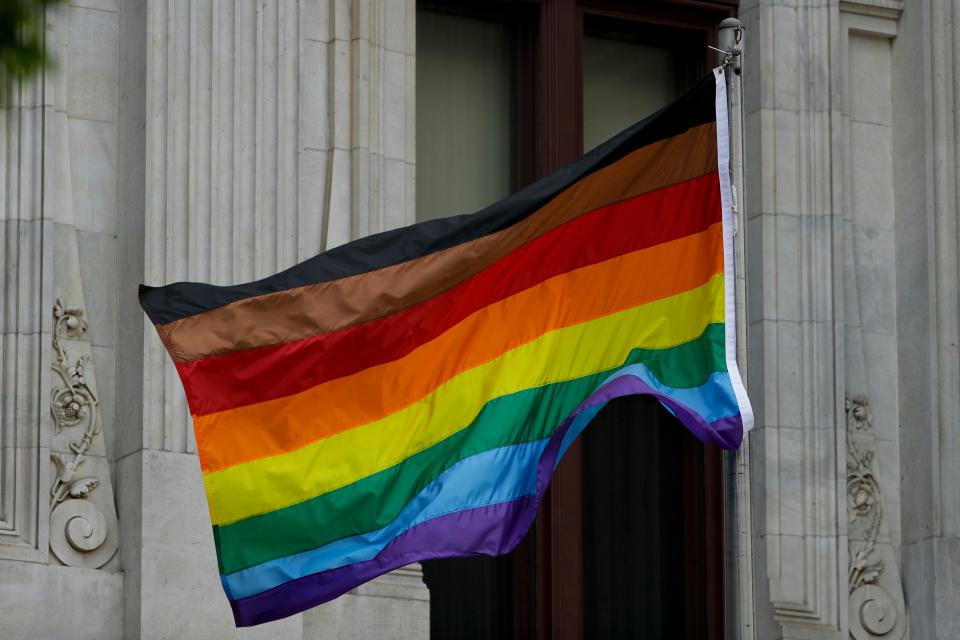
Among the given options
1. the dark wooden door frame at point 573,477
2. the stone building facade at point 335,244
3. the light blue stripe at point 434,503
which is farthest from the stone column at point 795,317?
the light blue stripe at point 434,503

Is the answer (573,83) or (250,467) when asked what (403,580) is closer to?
(250,467)

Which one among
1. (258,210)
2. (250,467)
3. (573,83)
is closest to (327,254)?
(250,467)

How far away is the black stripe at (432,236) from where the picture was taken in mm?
13109

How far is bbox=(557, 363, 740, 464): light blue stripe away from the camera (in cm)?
1253

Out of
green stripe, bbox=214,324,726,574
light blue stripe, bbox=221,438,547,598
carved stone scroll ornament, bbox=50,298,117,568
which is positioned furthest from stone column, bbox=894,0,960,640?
carved stone scroll ornament, bbox=50,298,117,568

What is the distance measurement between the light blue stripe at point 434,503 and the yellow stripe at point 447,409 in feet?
0.88

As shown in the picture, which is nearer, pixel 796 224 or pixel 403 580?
pixel 403 580

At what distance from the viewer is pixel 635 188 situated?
43.2 feet

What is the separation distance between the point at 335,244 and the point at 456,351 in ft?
10.3

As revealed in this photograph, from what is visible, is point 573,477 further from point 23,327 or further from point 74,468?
point 23,327

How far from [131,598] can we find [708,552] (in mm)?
4832

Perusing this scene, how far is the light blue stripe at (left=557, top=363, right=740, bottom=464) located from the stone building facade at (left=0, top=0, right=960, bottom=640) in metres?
0.29

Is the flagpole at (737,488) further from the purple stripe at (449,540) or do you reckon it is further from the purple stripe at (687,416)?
the purple stripe at (449,540)

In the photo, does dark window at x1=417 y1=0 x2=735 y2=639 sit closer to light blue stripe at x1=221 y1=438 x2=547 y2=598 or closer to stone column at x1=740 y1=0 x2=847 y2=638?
stone column at x1=740 y1=0 x2=847 y2=638
